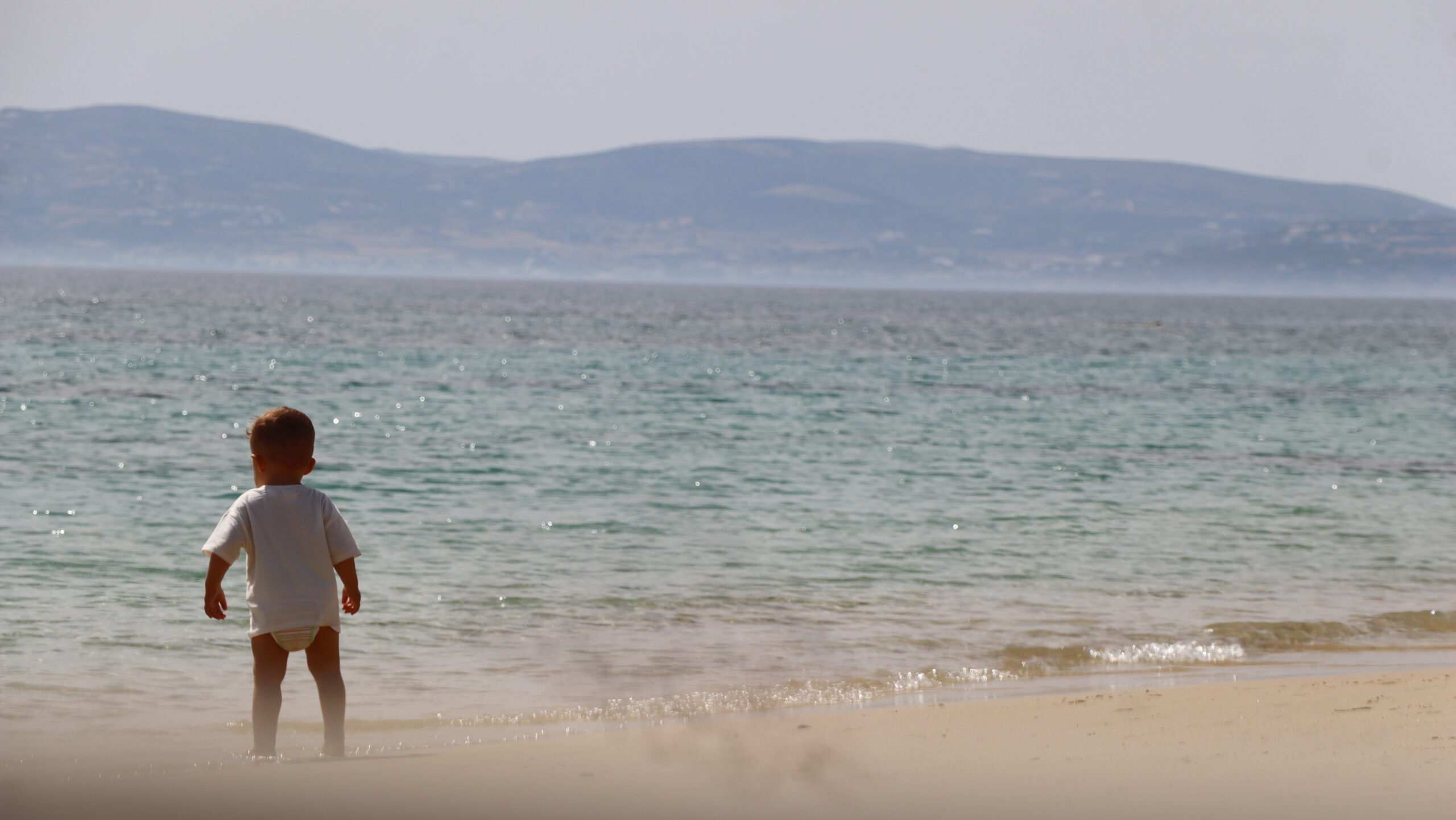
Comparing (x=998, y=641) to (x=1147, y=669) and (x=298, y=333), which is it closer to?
(x=1147, y=669)

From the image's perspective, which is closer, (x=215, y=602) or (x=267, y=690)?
(x=215, y=602)

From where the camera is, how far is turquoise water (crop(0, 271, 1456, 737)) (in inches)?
338

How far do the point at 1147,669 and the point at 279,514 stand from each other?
5.63 metres

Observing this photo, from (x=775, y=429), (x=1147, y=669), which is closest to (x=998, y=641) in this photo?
(x=1147, y=669)

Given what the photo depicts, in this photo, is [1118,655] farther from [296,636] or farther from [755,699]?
[296,636]

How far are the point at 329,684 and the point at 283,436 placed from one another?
1.13 meters

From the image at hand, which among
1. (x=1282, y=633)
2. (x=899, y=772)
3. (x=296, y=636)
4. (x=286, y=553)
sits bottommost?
(x=1282, y=633)

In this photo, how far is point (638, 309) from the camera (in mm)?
119938

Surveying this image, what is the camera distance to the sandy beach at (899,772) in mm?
5414

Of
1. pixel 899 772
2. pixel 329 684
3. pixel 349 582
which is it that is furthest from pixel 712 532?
pixel 349 582

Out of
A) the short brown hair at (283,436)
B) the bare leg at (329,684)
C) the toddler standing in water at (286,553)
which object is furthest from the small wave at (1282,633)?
the short brown hair at (283,436)

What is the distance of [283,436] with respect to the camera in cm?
564

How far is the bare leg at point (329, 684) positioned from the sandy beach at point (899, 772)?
0.13 m

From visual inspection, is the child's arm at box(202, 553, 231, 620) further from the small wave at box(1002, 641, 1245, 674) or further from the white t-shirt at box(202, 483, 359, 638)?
the small wave at box(1002, 641, 1245, 674)
